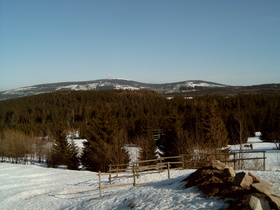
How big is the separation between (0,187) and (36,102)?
393 feet

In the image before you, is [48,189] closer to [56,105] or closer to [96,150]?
[96,150]

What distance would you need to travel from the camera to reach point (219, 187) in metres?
9.56

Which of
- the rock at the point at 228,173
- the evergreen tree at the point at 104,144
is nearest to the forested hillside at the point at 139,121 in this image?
the evergreen tree at the point at 104,144

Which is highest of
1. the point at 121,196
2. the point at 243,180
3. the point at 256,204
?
the point at 256,204

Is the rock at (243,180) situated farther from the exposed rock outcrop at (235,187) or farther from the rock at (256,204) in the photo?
the rock at (256,204)

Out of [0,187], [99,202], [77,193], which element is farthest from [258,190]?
[0,187]

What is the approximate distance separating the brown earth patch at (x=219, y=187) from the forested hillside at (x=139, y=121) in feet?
35.9

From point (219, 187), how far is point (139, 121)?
58.0 meters

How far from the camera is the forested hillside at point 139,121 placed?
3136cm

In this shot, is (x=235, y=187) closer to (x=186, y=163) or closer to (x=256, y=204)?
(x=256, y=204)

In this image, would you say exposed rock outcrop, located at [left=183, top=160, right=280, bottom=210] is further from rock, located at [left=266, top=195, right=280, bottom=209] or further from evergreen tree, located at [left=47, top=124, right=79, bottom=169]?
evergreen tree, located at [left=47, top=124, right=79, bottom=169]

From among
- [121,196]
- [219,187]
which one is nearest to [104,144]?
[121,196]

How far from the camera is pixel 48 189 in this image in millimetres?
21344

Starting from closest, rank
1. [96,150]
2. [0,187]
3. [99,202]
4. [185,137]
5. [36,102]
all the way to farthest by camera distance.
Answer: [99,202], [0,187], [185,137], [96,150], [36,102]
